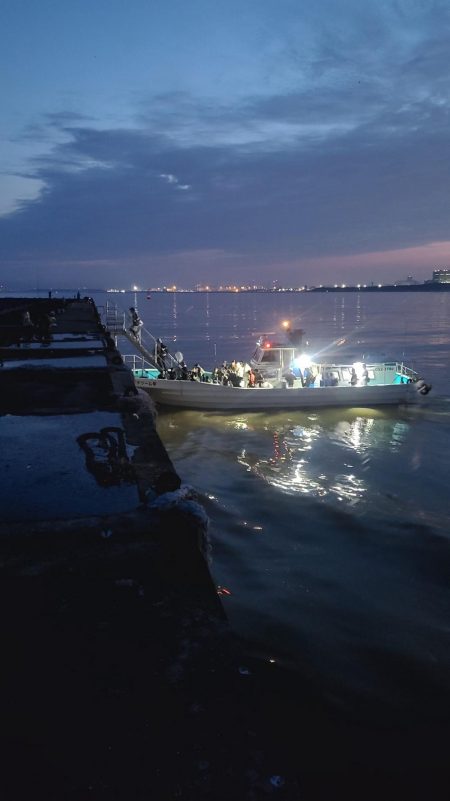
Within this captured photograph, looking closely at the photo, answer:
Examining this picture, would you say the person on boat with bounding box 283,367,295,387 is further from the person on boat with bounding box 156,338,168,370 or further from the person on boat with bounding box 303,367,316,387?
the person on boat with bounding box 156,338,168,370

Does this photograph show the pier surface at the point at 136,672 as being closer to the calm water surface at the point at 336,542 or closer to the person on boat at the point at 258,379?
the calm water surface at the point at 336,542

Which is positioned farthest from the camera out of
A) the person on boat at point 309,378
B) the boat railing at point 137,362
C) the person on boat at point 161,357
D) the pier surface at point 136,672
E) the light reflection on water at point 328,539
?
the person on boat at point 161,357

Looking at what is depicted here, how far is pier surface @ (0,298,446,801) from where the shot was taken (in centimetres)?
273

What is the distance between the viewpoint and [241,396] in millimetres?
30625

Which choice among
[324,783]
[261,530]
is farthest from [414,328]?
[324,783]

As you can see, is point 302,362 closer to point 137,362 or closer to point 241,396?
point 241,396

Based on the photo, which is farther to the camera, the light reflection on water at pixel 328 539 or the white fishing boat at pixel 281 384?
the white fishing boat at pixel 281 384

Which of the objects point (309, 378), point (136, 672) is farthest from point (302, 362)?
point (136, 672)

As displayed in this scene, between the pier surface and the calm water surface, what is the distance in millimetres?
986

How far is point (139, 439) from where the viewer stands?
336 inches

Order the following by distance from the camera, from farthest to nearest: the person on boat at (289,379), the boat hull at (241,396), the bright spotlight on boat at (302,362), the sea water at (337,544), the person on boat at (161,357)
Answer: the bright spotlight on boat at (302,362) < the person on boat at (161,357) < the person on boat at (289,379) < the boat hull at (241,396) < the sea water at (337,544)

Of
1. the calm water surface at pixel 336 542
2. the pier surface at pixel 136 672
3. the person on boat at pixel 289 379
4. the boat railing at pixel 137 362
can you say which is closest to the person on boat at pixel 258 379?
the person on boat at pixel 289 379

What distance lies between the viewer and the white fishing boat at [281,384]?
30.6 meters

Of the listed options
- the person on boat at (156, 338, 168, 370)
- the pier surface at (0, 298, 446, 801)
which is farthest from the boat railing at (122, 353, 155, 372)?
the pier surface at (0, 298, 446, 801)
